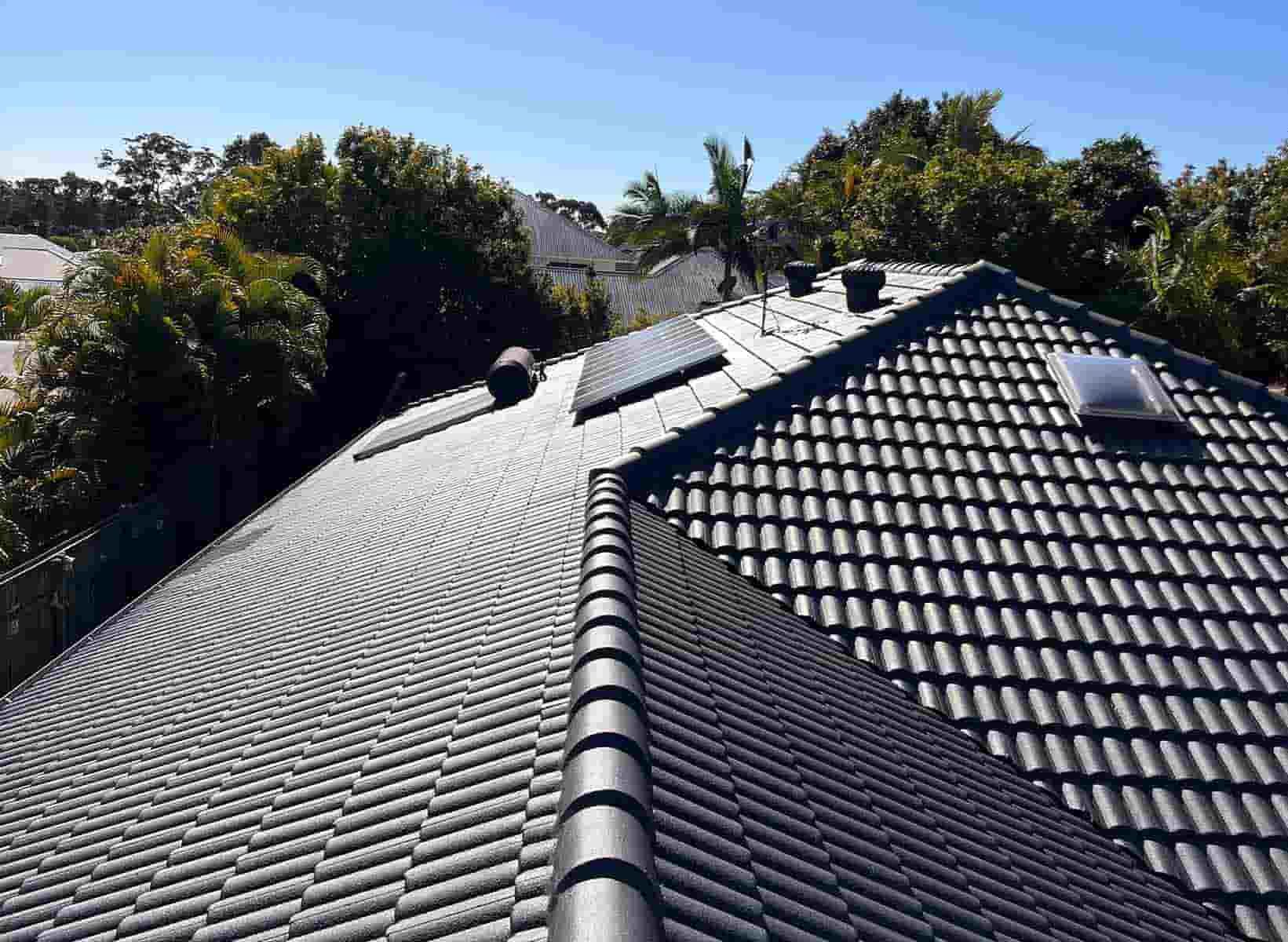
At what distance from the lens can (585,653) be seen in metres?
4.53

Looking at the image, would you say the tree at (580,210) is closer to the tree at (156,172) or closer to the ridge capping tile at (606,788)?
the tree at (156,172)

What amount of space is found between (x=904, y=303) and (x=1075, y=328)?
82.4 inches

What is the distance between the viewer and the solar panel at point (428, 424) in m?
15.6

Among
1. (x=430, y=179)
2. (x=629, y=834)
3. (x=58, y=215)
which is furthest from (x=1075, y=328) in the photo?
(x=58, y=215)

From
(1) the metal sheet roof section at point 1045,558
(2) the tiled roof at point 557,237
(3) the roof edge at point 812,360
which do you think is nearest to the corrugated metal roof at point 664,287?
(2) the tiled roof at point 557,237

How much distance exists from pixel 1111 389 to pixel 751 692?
5.86 meters

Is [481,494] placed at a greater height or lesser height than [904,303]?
lesser

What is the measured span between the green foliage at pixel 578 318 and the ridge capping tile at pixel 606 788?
26510 mm

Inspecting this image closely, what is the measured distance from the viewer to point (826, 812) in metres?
4.20

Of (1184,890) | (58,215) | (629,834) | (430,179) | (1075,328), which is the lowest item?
(1184,890)

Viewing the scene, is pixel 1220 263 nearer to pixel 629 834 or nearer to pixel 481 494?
pixel 481 494

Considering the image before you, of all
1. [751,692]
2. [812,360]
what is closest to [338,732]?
[751,692]

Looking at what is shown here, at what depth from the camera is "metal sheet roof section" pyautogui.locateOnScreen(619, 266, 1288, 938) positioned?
5859 mm

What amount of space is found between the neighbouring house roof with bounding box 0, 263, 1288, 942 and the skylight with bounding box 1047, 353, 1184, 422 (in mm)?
235
